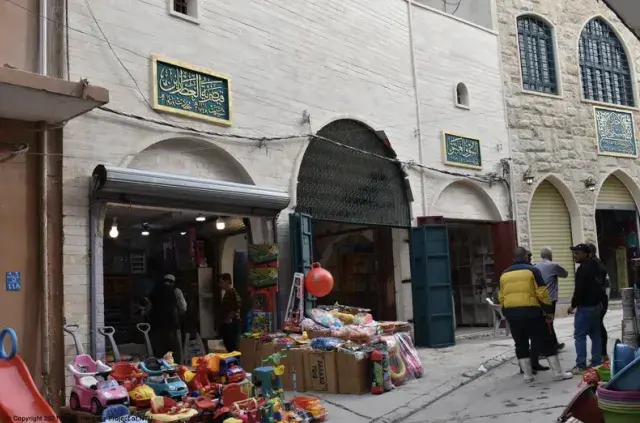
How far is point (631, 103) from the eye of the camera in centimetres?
1802

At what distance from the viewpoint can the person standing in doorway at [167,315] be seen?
1003cm

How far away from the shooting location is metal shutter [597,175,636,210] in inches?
675

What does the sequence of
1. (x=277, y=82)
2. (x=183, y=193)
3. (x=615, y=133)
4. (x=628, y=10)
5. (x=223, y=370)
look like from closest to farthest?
(x=628, y=10), (x=223, y=370), (x=183, y=193), (x=277, y=82), (x=615, y=133)

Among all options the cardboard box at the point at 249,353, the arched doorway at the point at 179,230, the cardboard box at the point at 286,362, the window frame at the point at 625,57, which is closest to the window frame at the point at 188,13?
the arched doorway at the point at 179,230

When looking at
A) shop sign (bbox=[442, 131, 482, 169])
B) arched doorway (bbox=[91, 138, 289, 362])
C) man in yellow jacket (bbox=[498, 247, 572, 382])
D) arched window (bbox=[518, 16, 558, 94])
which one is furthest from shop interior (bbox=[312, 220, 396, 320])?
arched window (bbox=[518, 16, 558, 94])

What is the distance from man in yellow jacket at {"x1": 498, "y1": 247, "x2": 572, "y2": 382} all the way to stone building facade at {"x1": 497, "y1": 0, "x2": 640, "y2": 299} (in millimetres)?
7482

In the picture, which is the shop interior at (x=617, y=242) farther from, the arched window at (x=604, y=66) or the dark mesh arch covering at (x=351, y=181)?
the dark mesh arch covering at (x=351, y=181)

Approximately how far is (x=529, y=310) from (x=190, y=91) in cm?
539

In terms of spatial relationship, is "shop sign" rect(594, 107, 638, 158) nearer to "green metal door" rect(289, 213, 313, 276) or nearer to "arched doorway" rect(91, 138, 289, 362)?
"green metal door" rect(289, 213, 313, 276)

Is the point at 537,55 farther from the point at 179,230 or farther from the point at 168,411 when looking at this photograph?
the point at 168,411

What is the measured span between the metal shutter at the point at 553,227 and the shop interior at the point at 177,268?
7831 mm

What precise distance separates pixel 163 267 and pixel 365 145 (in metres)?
4.43

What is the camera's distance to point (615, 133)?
57.1 feet

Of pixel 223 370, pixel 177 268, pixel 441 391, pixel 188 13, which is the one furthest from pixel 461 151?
pixel 223 370
